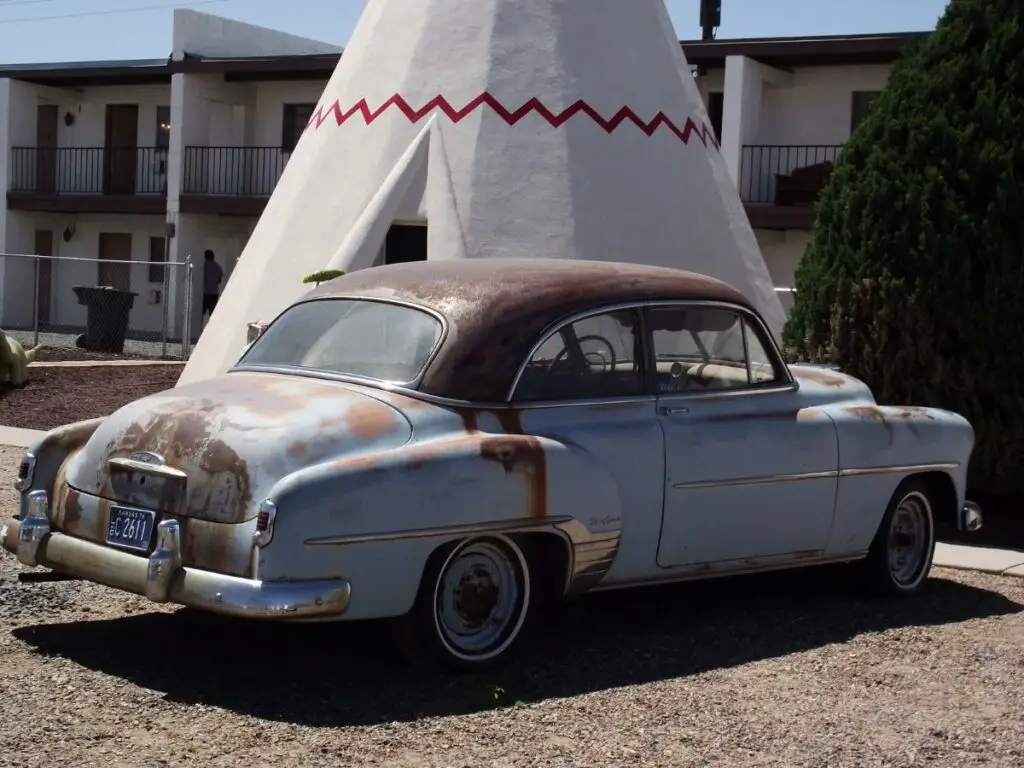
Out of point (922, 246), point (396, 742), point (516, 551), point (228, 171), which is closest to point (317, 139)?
point (922, 246)

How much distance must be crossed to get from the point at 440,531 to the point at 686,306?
5.46 feet

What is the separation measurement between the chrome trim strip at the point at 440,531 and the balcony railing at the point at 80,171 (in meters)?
26.3

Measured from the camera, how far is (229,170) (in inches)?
1118

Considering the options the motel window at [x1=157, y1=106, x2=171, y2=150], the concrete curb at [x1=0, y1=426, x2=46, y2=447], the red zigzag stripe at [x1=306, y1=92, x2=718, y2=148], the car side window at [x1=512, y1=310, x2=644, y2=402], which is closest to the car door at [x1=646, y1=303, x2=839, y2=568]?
the car side window at [x1=512, y1=310, x2=644, y2=402]

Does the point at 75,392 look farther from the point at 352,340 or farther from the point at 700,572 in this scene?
the point at 700,572

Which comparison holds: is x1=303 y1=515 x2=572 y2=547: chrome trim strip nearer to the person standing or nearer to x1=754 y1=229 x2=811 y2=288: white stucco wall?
x1=754 y1=229 x2=811 y2=288: white stucco wall

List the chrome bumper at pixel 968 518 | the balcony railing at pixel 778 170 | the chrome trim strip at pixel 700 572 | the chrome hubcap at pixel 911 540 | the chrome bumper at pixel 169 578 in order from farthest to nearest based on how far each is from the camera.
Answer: the balcony railing at pixel 778 170 < the chrome bumper at pixel 968 518 < the chrome hubcap at pixel 911 540 < the chrome trim strip at pixel 700 572 < the chrome bumper at pixel 169 578

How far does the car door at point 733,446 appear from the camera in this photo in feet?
18.6

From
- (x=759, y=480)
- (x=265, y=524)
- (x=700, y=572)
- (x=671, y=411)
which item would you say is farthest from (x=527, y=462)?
(x=759, y=480)

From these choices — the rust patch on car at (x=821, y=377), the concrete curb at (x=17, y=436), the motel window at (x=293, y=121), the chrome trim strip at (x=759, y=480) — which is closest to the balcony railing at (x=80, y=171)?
the motel window at (x=293, y=121)

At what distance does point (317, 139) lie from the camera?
12.9 m

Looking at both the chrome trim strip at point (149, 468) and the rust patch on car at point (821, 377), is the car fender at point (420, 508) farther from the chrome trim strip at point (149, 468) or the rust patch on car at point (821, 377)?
the rust patch on car at point (821, 377)

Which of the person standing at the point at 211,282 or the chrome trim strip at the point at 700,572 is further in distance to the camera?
the person standing at the point at 211,282

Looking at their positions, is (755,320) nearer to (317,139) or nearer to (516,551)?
(516,551)
